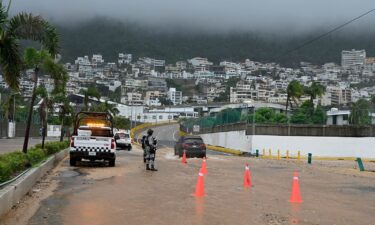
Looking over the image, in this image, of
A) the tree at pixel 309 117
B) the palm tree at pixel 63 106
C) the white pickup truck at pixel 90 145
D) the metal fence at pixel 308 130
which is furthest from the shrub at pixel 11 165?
the tree at pixel 309 117

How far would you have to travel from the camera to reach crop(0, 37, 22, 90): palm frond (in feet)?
47.9

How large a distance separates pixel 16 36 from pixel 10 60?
1759 millimetres

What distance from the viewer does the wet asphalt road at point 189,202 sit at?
10.6m

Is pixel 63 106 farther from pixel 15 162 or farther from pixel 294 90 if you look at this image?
pixel 294 90

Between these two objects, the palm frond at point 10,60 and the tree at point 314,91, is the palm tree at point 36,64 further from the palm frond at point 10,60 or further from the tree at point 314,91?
the tree at point 314,91

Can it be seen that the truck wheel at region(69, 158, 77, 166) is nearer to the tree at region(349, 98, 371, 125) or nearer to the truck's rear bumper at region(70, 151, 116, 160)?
the truck's rear bumper at region(70, 151, 116, 160)

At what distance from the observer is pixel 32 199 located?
12727 mm

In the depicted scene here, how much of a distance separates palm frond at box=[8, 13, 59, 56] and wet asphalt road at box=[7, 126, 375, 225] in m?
4.77

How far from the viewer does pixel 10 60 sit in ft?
48.2

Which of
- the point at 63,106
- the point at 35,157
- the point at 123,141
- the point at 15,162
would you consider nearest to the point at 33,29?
the point at 15,162

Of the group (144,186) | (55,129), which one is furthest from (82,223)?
(55,129)

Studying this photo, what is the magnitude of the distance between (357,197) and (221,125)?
48.3 m

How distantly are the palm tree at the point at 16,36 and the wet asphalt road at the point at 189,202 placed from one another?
3567 millimetres

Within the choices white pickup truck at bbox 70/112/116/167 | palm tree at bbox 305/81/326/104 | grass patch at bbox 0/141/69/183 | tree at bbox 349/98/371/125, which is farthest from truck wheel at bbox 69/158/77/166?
palm tree at bbox 305/81/326/104
